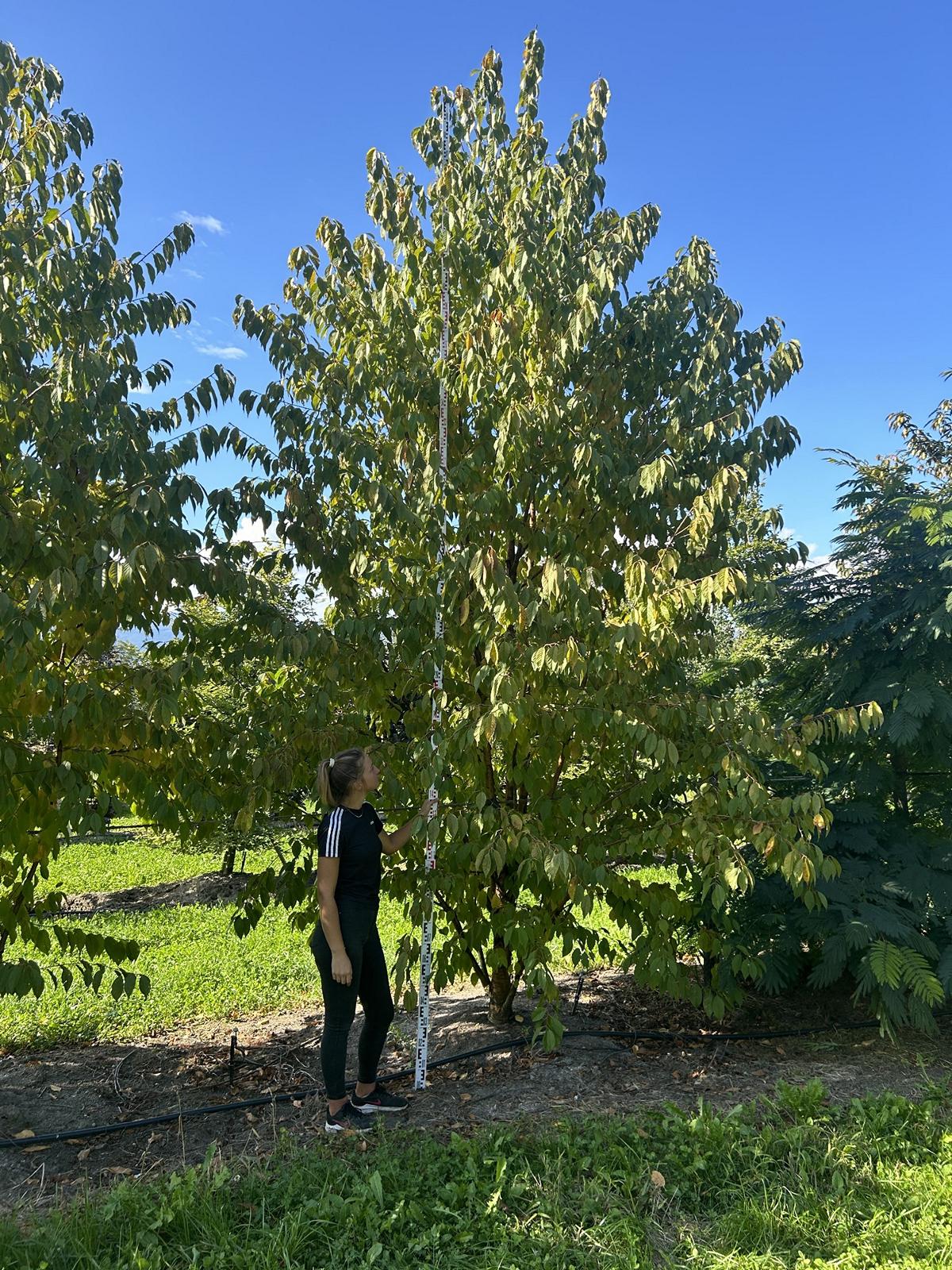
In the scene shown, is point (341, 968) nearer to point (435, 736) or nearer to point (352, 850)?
point (352, 850)

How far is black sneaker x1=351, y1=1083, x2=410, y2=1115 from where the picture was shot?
393 cm

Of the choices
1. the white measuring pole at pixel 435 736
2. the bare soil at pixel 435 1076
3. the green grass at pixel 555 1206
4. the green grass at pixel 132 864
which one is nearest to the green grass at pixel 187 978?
the bare soil at pixel 435 1076

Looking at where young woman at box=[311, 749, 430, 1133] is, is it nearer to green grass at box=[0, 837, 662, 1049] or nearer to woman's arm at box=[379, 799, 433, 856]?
woman's arm at box=[379, 799, 433, 856]

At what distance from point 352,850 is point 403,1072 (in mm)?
1601

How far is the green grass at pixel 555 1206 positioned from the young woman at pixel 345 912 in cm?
27

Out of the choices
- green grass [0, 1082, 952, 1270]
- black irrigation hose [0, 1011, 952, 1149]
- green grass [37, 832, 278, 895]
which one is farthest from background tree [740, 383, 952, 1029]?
green grass [37, 832, 278, 895]

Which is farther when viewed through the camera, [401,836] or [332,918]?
[401,836]

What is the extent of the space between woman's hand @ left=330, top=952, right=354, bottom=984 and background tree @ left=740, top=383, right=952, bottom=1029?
8.25 ft

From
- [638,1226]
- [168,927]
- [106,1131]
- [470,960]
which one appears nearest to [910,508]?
[470,960]

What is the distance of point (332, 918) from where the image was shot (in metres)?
3.56

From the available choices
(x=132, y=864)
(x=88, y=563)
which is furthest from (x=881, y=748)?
(x=132, y=864)

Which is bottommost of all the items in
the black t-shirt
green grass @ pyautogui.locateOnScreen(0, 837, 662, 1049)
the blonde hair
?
green grass @ pyautogui.locateOnScreen(0, 837, 662, 1049)

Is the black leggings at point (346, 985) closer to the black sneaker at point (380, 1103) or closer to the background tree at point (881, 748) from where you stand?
the black sneaker at point (380, 1103)

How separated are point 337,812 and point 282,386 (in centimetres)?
232
